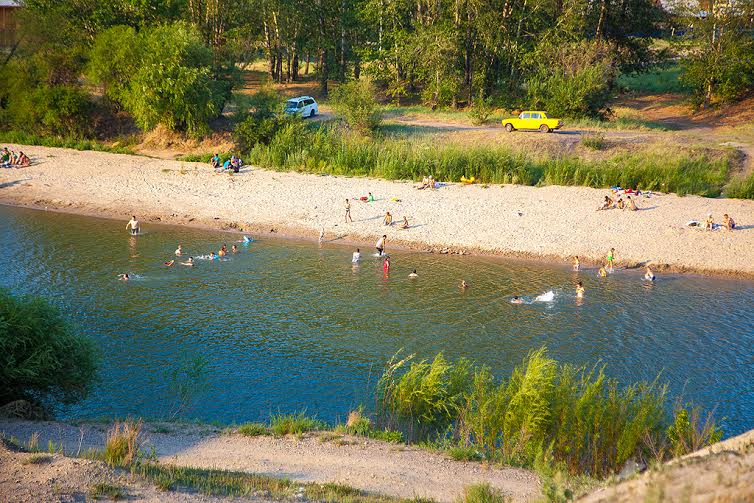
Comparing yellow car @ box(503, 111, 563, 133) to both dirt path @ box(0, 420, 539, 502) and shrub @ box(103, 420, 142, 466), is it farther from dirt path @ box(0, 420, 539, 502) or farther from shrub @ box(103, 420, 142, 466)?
shrub @ box(103, 420, 142, 466)

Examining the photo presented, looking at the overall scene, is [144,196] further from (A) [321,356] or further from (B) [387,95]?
(B) [387,95]

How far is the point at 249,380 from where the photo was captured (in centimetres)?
2014

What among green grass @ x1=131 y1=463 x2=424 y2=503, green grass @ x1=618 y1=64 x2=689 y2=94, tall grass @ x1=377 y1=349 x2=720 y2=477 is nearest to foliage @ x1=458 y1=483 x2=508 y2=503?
green grass @ x1=131 y1=463 x2=424 y2=503

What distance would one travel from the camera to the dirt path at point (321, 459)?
1312 centimetres

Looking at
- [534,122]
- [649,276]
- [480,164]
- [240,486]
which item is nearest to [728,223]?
[649,276]

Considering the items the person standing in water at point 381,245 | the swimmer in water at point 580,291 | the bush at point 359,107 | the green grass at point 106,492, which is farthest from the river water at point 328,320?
the bush at point 359,107

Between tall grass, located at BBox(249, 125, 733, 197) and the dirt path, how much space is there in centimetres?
2775

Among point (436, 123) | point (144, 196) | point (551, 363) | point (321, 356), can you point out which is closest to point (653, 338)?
point (551, 363)

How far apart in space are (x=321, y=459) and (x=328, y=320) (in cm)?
1078

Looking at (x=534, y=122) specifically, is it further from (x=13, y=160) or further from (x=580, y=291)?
(x=13, y=160)

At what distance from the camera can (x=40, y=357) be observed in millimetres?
16062

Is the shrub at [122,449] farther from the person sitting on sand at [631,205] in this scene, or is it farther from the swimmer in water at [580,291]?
the person sitting on sand at [631,205]

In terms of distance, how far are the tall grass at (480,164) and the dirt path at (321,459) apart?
27.7m

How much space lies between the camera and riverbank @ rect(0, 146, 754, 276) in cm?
3328
